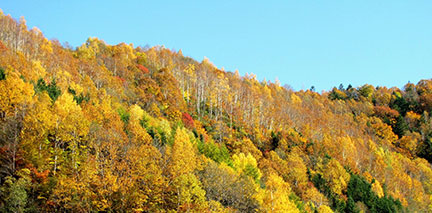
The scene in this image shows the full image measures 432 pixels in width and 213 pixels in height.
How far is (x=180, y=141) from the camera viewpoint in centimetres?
6309

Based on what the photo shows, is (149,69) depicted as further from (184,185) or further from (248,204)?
(184,185)

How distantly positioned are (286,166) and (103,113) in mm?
35936

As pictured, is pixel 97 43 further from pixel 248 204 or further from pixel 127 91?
pixel 248 204

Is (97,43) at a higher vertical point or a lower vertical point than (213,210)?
Answer: higher

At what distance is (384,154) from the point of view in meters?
114

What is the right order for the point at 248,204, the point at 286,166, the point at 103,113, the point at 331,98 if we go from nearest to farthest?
the point at 248,204, the point at 103,113, the point at 286,166, the point at 331,98

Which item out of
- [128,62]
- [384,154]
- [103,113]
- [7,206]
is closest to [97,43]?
[128,62]

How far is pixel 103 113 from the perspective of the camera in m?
63.6

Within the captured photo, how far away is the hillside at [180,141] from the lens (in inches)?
1660

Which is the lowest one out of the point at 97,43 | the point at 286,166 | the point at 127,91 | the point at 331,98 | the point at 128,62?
the point at 286,166

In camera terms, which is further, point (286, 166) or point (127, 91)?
point (127, 91)

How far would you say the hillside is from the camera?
1660 inches

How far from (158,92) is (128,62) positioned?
86.3ft

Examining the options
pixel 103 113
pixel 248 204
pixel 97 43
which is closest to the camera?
pixel 248 204
